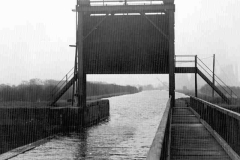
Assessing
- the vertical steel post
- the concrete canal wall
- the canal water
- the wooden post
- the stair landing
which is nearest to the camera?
the stair landing

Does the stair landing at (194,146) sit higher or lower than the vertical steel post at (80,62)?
lower

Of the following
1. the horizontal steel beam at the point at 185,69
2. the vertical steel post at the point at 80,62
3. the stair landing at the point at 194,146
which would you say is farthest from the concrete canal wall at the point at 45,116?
the stair landing at the point at 194,146

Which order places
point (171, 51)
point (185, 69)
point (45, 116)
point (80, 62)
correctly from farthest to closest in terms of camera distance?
point (185, 69), point (80, 62), point (171, 51), point (45, 116)

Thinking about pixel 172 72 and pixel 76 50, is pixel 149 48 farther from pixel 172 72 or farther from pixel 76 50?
pixel 76 50

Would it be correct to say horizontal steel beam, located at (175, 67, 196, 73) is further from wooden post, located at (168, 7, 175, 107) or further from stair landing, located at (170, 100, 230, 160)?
stair landing, located at (170, 100, 230, 160)

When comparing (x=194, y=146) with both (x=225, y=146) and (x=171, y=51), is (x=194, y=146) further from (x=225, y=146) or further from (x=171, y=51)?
(x=171, y=51)

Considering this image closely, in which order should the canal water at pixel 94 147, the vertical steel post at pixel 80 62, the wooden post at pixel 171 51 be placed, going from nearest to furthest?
the canal water at pixel 94 147 → the wooden post at pixel 171 51 → the vertical steel post at pixel 80 62

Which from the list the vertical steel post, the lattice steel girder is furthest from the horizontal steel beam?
the vertical steel post

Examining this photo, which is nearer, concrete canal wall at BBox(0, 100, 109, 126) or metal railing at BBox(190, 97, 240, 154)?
metal railing at BBox(190, 97, 240, 154)

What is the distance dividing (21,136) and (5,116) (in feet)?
19.8

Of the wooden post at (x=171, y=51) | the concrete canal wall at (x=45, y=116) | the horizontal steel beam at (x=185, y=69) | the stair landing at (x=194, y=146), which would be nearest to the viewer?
the stair landing at (x=194, y=146)

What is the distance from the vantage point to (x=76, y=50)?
77.5 feet

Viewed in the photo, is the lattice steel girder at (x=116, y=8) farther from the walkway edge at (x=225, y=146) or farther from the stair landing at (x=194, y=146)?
the walkway edge at (x=225, y=146)

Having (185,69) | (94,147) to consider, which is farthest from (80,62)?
(94,147)
